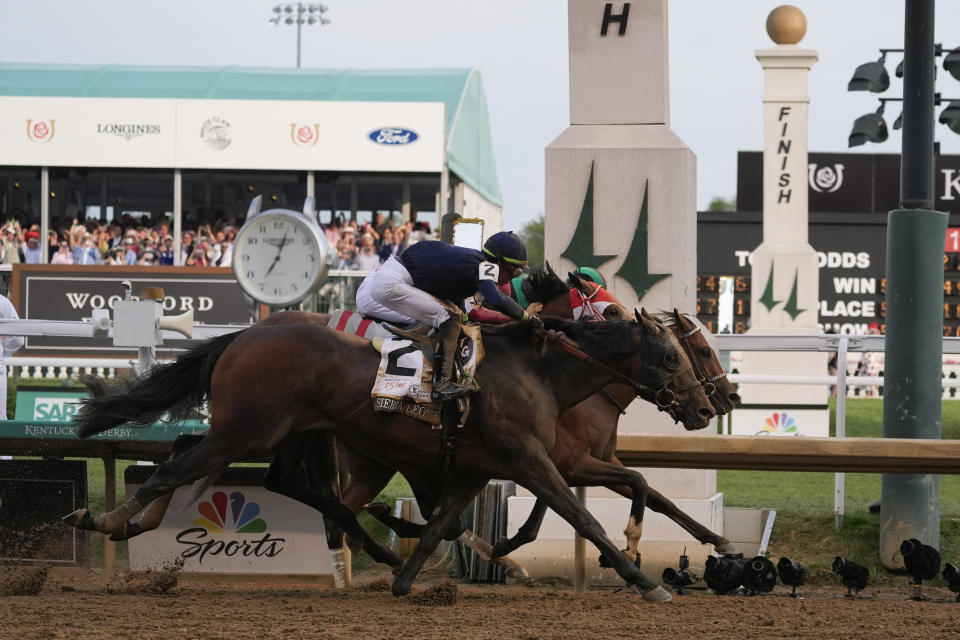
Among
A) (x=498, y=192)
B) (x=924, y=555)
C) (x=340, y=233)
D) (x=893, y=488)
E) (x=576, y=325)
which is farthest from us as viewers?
(x=498, y=192)

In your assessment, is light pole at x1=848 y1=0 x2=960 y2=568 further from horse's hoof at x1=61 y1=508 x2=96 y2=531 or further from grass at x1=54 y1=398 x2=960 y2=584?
horse's hoof at x1=61 y1=508 x2=96 y2=531

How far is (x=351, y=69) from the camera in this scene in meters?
25.0

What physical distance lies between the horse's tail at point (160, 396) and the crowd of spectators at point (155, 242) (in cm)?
1385

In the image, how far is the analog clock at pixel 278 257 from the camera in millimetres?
9000

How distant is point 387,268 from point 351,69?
759 inches

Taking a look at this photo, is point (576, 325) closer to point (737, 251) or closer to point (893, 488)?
point (893, 488)

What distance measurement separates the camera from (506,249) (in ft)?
22.2

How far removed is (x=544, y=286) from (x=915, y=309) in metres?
2.37

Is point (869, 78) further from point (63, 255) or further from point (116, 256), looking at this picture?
point (63, 255)

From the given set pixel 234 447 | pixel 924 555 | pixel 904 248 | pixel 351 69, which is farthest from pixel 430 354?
pixel 351 69

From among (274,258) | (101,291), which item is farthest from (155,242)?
(274,258)

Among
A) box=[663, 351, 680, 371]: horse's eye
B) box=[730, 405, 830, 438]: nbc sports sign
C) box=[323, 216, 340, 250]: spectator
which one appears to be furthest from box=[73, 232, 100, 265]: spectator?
box=[663, 351, 680, 371]: horse's eye

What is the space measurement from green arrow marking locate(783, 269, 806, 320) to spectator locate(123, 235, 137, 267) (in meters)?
10.4

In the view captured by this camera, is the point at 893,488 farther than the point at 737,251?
No
